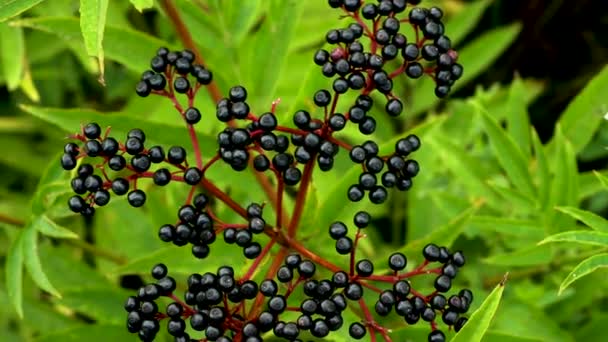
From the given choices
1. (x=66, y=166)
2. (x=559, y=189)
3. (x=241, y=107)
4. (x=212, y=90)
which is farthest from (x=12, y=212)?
(x=559, y=189)

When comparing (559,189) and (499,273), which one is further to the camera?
(499,273)

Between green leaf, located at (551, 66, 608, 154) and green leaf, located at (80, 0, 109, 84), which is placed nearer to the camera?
green leaf, located at (80, 0, 109, 84)

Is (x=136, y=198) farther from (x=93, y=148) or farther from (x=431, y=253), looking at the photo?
(x=431, y=253)

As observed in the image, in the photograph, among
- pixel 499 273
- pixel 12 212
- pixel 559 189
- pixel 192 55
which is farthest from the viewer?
pixel 12 212

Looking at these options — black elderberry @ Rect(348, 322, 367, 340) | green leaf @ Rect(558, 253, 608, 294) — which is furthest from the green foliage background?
black elderberry @ Rect(348, 322, 367, 340)

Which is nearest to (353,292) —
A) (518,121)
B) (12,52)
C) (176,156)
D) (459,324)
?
(459,324)

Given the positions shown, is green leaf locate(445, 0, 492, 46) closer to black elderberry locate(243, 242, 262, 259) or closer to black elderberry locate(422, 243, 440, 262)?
black elderberry locate(422, 243, 440, 262)

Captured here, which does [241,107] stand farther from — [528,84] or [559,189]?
[528,84]
